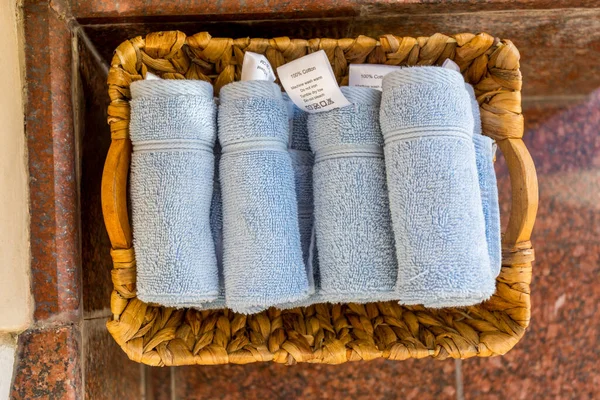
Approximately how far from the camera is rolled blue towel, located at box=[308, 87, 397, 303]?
0.67 m

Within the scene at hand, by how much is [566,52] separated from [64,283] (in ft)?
2.80

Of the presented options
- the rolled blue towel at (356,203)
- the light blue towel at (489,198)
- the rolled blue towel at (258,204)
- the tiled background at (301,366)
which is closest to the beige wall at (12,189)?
the tiled background at (301,366)

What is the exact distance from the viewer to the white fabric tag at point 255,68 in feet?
2.33

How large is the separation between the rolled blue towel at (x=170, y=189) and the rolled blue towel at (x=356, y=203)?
0.16 meters

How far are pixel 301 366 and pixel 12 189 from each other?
59 cm

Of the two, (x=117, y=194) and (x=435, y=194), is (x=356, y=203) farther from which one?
(x=117, y=194)

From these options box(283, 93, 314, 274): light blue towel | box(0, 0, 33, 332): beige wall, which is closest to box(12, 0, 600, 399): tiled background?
box(0, 0, 33, 332): beige wall

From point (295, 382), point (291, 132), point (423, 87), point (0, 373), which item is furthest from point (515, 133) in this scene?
point (0, 373)

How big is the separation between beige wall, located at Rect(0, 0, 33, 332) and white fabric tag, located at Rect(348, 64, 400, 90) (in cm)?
44

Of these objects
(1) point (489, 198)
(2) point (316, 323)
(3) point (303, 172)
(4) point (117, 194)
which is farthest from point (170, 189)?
(1) point (489, 198)

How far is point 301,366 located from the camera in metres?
1.01

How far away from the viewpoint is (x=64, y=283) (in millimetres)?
696

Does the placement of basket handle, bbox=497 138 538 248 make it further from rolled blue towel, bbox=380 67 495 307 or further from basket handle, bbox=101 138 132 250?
basket handle, bbox=101 138 132 250

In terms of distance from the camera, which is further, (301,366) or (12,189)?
(301,366)
